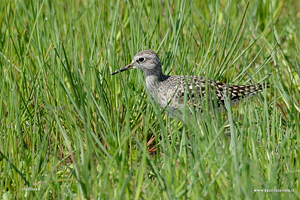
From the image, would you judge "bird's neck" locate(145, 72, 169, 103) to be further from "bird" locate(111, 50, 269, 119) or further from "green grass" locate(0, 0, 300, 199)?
"green grass" locate(0, 0, 300, 199)

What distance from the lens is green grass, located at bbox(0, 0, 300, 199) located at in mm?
2746

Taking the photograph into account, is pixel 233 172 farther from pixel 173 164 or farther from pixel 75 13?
pixel 75 13

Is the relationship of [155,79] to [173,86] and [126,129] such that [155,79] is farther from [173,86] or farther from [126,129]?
[126,129]

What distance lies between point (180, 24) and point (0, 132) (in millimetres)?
2402

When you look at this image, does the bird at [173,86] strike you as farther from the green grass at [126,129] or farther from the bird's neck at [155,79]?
the green grass at [126,129]

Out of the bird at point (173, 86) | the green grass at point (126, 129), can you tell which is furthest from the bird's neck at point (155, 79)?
the green grass at point (126, 129)

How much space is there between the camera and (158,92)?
16.2 ft

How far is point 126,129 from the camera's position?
9.09 feet

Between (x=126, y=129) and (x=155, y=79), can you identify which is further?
(x=155, y=79)

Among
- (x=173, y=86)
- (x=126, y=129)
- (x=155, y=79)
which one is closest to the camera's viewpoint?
(x=126, y=129)

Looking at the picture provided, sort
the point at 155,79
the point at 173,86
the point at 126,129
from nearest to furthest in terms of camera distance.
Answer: the point at 126,129
the point at 173,86
the point at 155,79

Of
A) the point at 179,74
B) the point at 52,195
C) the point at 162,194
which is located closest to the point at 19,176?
the point at 52,195

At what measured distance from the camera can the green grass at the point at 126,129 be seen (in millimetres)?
2746

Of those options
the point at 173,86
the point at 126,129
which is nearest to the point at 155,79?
the point at 173,86
